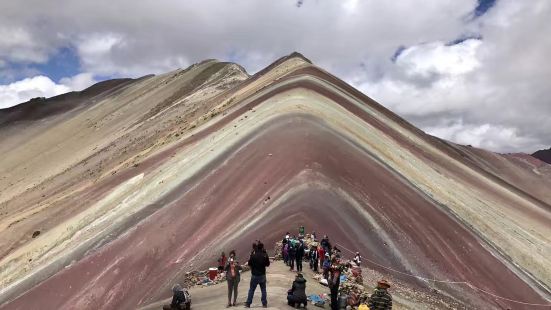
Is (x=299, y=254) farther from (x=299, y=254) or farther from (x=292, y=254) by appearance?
(x=292, y=254)

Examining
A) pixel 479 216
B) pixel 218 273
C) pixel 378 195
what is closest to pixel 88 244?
pixel 218 273

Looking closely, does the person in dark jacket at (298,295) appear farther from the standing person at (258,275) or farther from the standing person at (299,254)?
the standing person at (299,254)

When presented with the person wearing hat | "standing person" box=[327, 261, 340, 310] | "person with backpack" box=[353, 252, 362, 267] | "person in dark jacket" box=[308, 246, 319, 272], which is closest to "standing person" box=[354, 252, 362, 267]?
"person with backpack" box=[353, 252, 362, 267]

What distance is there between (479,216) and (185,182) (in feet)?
77.1

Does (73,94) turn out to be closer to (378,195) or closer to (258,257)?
(378,195)

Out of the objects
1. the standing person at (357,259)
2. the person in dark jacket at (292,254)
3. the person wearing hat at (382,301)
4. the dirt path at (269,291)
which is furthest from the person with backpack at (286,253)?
the person wearing hat at (382,301)

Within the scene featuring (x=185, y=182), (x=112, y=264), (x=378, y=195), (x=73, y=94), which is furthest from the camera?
(x=73, y=94)

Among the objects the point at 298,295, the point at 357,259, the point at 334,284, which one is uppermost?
the point at 334,284

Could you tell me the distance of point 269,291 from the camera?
1806 centimetres

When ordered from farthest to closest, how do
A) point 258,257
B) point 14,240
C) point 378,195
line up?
point 14,240
point 378,195
point 258,257

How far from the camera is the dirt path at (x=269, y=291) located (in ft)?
55.7

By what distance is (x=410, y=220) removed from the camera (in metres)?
32.1

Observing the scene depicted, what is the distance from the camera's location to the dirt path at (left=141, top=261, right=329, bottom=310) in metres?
17.0

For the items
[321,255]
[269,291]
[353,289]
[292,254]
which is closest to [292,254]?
[292,254]
